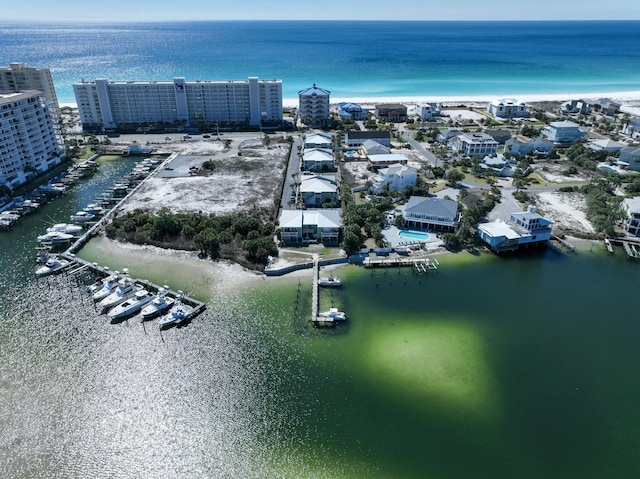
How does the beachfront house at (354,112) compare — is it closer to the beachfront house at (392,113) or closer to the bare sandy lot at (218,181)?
the beachfront house at (392,113)

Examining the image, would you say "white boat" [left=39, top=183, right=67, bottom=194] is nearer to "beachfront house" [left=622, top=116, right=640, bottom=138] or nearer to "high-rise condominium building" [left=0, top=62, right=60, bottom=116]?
"high-rise condominium building" [left=0, top=62, right=60, bottom=116]

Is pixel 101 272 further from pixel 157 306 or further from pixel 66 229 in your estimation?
pixel 66 229

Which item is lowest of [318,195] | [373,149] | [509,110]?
[318,195]

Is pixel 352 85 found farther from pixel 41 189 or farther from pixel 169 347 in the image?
pixel 169 347

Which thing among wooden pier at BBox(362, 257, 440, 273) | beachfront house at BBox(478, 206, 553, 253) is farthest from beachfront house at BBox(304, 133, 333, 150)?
wooden pier at BBox(362, 257, 440, 273)

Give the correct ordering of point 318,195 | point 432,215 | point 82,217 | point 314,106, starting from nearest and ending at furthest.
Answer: point 432,215, point 82,217, point 318,195, point 314,106

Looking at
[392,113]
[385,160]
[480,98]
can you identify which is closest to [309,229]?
[385,160]

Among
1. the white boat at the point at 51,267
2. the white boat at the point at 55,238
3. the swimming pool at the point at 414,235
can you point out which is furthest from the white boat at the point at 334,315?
the white boat at the point at 55,238
